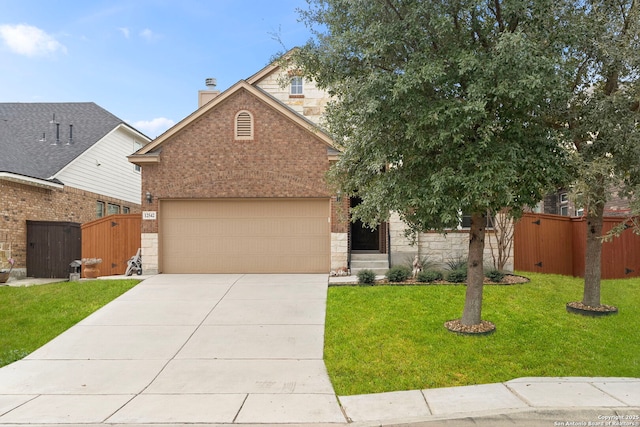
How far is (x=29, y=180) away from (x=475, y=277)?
567 inches

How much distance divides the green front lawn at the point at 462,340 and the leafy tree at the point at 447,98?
0.94 m

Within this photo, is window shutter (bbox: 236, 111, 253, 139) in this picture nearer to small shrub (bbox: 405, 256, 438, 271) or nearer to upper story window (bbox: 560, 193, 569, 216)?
small shrub (bbox: 405, 256, 438, 271)

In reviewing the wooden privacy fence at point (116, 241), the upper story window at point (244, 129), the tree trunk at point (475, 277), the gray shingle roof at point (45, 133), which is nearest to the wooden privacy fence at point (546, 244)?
the tree trunk at point (475, 277)

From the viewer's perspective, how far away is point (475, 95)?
6.62 m

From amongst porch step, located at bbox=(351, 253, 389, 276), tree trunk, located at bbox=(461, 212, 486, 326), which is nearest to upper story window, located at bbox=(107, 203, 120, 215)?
porch step, located at bbox=(351, 253, 389, 276)

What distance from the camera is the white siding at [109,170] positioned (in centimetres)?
1830

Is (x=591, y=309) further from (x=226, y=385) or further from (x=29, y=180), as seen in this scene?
(x=29, y=180)

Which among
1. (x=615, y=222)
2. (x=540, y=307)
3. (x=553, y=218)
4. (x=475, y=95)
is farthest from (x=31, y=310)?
(x=615, y=222)

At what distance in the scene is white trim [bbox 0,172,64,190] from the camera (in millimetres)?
14539

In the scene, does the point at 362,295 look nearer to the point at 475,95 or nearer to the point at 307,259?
the point at 307,259

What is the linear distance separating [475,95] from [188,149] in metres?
9.28

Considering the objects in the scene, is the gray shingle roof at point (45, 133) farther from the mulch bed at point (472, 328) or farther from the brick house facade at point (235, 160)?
the mulch bed at point (472, 328)

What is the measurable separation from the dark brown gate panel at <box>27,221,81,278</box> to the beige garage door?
4.78 metres

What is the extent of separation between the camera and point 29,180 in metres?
15.4
